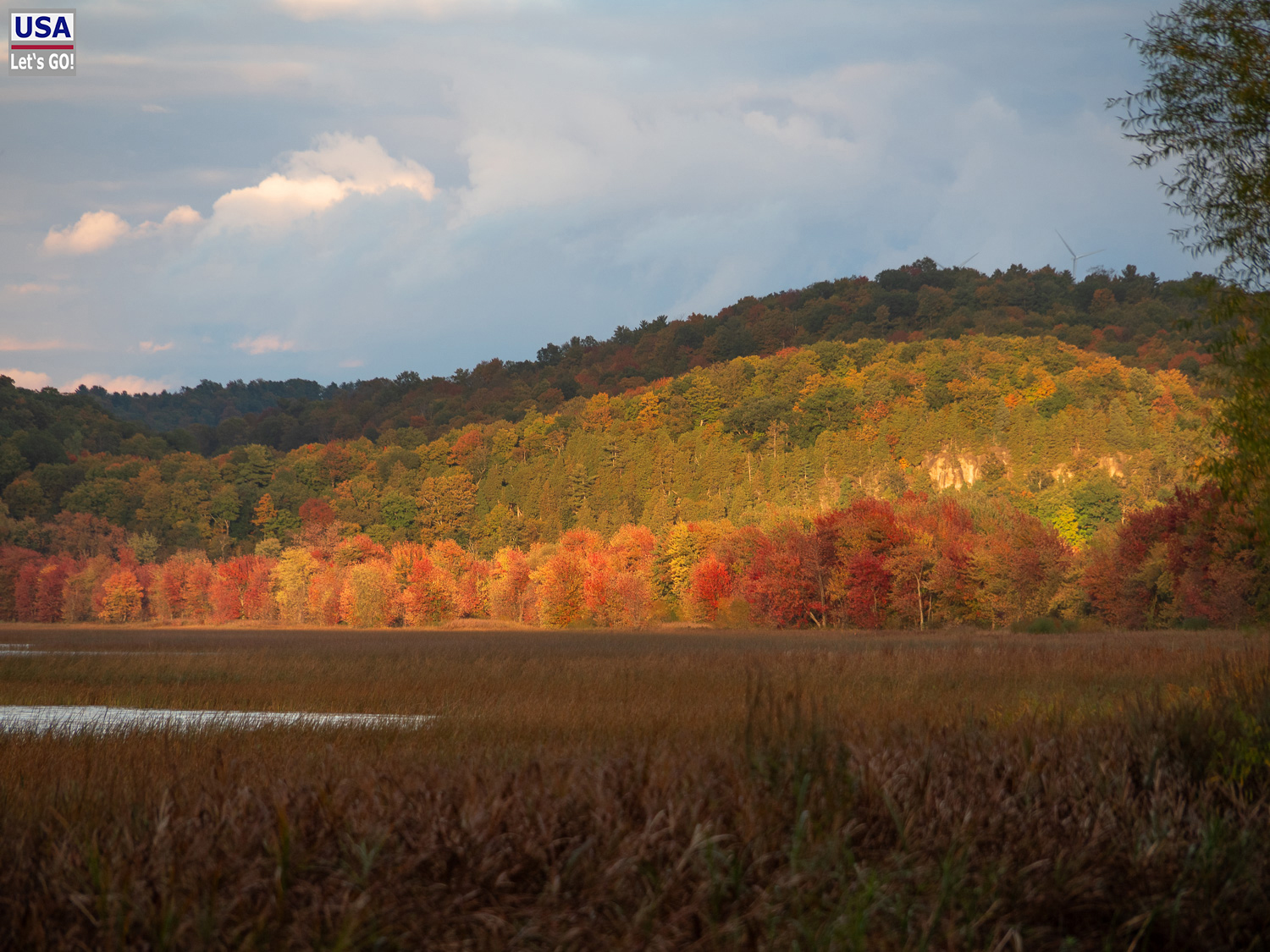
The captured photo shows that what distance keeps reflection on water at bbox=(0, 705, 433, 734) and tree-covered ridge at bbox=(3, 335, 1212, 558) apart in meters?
82.1

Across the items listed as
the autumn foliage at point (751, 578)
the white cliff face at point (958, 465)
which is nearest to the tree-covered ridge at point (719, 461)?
the white cliff face at point (958, 465)

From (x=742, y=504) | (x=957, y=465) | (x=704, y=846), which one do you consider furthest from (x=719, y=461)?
(x=704, y=846)

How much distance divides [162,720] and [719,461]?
12937cm

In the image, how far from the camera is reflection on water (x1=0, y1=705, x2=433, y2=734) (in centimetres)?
1672

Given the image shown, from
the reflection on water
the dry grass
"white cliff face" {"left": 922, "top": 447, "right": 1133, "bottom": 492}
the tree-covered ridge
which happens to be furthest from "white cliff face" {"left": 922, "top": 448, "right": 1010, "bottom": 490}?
the dry grass

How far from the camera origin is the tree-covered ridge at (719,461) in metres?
120

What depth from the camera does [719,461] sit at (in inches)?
5743

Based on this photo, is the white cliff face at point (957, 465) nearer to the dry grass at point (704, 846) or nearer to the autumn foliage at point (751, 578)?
the autumn foliage at point (751, 578)

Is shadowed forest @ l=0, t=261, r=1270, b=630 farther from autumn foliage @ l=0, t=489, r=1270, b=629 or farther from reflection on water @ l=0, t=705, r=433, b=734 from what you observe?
reflection on water @ l=0, t=705, r=433, b=734

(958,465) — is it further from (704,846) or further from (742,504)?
(704,846)

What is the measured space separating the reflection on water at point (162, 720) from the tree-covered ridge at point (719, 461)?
3233 inches

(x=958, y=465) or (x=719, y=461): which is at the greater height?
(x=719, y=461)

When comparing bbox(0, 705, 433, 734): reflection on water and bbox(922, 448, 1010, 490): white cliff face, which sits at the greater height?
bbox(922, 448, 1010, 490): white cliff face

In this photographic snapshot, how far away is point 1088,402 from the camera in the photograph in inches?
5315
